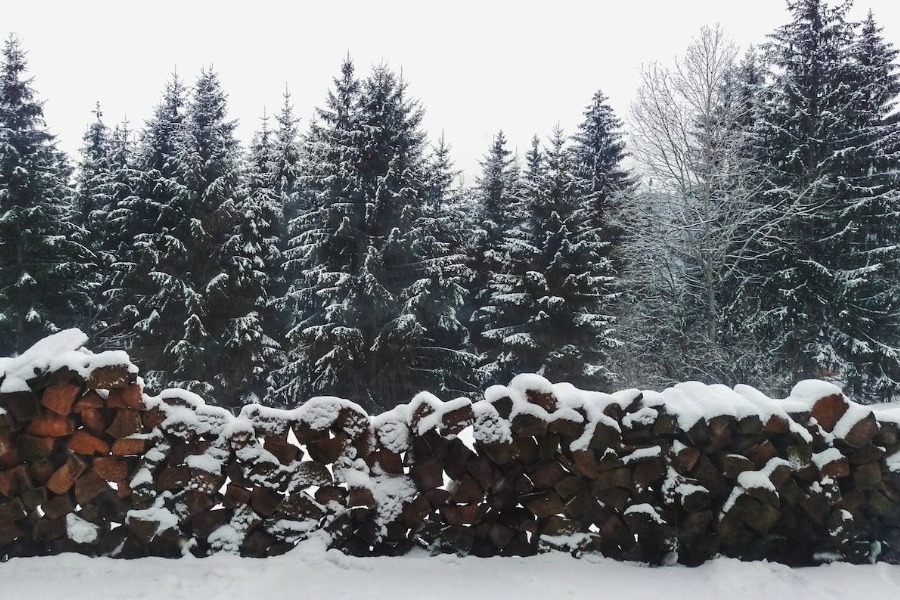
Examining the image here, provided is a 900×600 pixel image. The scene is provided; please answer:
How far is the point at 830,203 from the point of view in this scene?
16.0 metres

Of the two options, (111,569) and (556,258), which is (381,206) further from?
(111,569)

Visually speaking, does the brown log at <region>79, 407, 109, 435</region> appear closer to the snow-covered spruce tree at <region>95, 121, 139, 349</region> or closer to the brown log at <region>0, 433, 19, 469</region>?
the brown log at <region>0, 433, 19, 469</region>

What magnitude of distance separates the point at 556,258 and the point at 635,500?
13072 mm

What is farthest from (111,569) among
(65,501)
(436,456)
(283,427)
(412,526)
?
(436,456)

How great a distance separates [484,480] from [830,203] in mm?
17405

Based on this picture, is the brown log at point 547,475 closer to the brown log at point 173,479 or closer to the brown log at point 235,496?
the brown log at point 235,496

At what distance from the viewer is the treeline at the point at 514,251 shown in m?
15.1

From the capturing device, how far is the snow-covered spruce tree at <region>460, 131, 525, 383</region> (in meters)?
19.8

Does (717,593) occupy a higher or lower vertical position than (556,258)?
lower

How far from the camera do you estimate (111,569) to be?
323 centimetres

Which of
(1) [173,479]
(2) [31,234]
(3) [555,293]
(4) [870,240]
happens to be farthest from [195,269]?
(4) [870,240]

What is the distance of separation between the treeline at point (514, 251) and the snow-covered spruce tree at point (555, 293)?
0.07m

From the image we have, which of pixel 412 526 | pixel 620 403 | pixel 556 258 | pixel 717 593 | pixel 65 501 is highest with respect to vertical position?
pixel 556 258

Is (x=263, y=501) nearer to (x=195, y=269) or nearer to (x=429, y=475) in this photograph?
(x=429, y=475)
